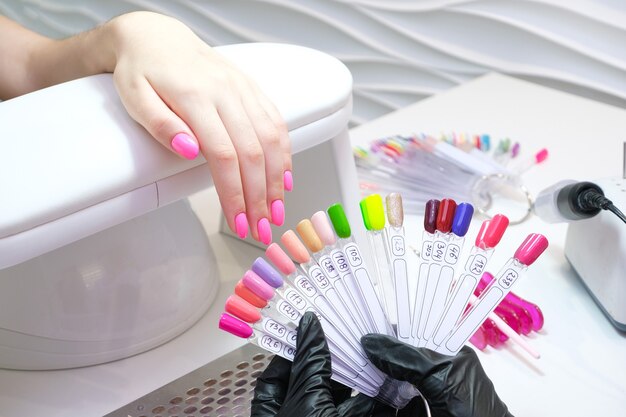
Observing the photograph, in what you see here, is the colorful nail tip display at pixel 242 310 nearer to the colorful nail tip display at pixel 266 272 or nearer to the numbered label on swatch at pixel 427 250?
the colorful nail tip display at pixel 266 272

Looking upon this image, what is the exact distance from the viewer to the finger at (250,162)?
2.35ft

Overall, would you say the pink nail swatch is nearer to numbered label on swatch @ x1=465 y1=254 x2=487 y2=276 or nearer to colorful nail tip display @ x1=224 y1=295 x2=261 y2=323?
colorful nail tip display @ x1=224 y1=295 x2=261 y2=323

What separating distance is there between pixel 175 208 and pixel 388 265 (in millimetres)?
309

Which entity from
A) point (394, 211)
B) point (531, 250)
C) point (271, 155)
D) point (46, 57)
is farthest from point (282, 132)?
point (46, 57)

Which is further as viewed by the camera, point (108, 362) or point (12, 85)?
point (12, 85)

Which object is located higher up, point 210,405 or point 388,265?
point 388,265

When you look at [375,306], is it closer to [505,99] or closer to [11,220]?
[11,220]

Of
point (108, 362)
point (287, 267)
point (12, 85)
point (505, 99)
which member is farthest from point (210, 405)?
point (505, 99)

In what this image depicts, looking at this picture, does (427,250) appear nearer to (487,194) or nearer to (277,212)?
(277,212)

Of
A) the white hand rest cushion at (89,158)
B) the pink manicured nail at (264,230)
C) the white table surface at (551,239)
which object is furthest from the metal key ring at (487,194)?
the pink manicured nail at (264,230)

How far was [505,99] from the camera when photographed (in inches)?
56.5

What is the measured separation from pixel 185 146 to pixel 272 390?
221mm

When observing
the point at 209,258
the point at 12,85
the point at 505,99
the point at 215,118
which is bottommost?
the point at 505,99

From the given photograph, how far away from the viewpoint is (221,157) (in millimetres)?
702
